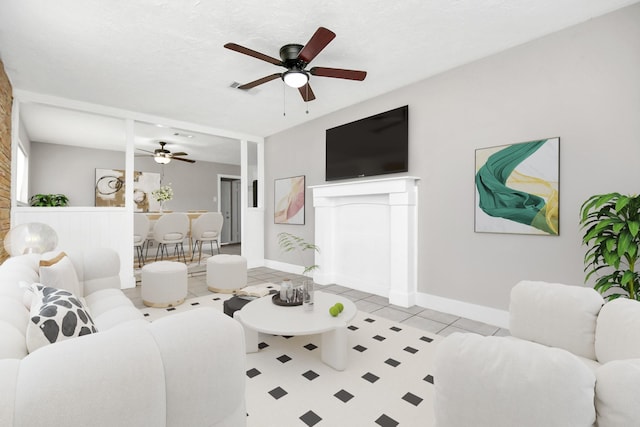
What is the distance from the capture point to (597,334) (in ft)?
4.31

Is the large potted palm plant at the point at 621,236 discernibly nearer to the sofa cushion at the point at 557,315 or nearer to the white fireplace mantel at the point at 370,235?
the sofa cushion at the point at 557,315

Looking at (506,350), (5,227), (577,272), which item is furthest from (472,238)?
(5,227)

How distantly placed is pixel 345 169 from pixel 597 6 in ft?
9.30

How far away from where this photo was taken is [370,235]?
13.2 ft

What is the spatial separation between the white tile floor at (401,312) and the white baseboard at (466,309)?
57 mm

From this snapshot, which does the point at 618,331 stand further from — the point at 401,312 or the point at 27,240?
the point at 27,240

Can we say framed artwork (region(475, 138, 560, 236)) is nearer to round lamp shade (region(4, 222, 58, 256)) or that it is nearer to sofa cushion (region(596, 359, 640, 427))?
sofa cushion (region(596, 359, 640, 427))

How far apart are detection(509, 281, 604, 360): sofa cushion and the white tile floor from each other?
1.20m

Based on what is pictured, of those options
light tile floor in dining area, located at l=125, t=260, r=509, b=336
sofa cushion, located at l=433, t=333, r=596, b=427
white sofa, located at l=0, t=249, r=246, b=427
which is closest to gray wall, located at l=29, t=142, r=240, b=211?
light tile floor in dining area, located at l=125, t=260, r=509, b=336

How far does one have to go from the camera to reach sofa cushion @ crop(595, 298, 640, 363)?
1114 millimetres

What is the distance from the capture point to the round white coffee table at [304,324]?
6.44 ft

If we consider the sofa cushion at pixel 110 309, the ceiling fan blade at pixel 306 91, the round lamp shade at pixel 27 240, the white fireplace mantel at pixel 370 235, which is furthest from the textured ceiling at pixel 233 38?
the sofa cushion at pixel 110 309

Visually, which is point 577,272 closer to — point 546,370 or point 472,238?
point 472,238

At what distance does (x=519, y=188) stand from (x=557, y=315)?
158 centimetres
